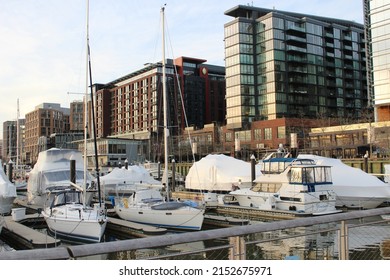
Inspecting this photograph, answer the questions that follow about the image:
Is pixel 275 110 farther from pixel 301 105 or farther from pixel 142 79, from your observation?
pixel 142 79

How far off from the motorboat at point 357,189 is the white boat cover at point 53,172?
2145 cm

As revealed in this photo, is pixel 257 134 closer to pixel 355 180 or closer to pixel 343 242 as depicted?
pixel 355 180

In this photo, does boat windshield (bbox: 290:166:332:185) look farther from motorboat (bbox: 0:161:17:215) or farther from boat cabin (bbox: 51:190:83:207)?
motorboat (bbox: 0:161:17:215)

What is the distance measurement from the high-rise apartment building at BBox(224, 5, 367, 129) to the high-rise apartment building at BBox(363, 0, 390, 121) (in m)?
20.8

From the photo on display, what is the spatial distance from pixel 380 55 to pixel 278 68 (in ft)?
94.9

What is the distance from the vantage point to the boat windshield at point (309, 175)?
30.5 m

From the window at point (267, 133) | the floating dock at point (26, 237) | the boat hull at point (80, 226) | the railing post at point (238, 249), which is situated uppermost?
the window at point (267, 133)

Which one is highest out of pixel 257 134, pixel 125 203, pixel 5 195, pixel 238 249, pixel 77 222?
pixel 257 134

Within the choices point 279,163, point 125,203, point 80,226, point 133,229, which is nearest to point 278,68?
point 279,163

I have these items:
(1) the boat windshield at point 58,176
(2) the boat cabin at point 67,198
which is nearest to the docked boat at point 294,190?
(2) the boat cabin at point 67,198

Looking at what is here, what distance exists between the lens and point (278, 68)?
10681 cm

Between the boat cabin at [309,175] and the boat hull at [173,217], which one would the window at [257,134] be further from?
the boat hull at [173,217]

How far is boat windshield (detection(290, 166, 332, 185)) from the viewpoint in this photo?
30484 millimetres
